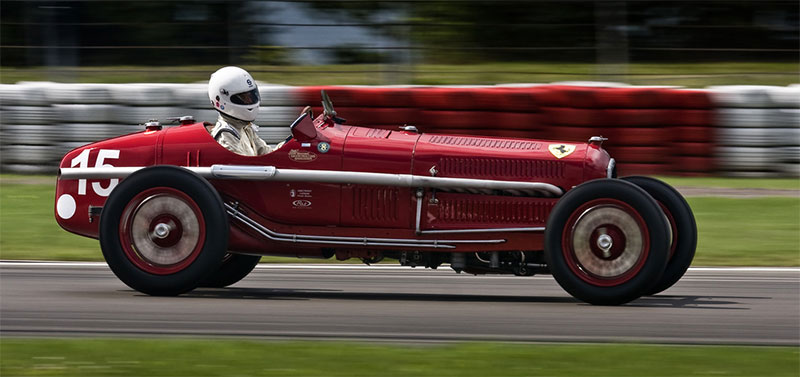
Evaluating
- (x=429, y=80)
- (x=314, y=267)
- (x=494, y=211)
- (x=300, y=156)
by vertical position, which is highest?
(x=429, y=80)

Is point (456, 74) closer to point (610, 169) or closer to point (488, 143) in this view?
point (488, 143)

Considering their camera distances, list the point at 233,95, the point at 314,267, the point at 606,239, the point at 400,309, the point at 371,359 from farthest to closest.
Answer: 1. the point at 314,267
2. the point at 233,95
3. the point at 400,309
4. the point at 606,239
5. the point at 371,359

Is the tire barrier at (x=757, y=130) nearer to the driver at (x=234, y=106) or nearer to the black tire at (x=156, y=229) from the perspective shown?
the driver at (x=234, y=106)

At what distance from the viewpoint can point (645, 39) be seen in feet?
53.1

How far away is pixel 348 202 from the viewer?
7.53 m

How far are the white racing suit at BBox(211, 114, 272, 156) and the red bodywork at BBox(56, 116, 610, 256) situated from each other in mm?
105

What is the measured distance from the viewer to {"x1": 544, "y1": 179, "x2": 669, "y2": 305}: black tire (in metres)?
7.03

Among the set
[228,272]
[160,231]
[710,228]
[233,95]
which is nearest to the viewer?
[160,231]

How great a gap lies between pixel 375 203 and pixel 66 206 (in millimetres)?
2030

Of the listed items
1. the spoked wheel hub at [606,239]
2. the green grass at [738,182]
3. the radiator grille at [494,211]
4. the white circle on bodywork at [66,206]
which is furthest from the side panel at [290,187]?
the green grass at [738,182]

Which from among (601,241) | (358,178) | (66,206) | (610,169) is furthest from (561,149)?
(66,206)

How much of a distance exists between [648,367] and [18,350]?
2979 millimetres

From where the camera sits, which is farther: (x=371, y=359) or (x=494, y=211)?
(x=494, y=211)

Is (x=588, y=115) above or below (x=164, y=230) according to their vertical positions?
above
